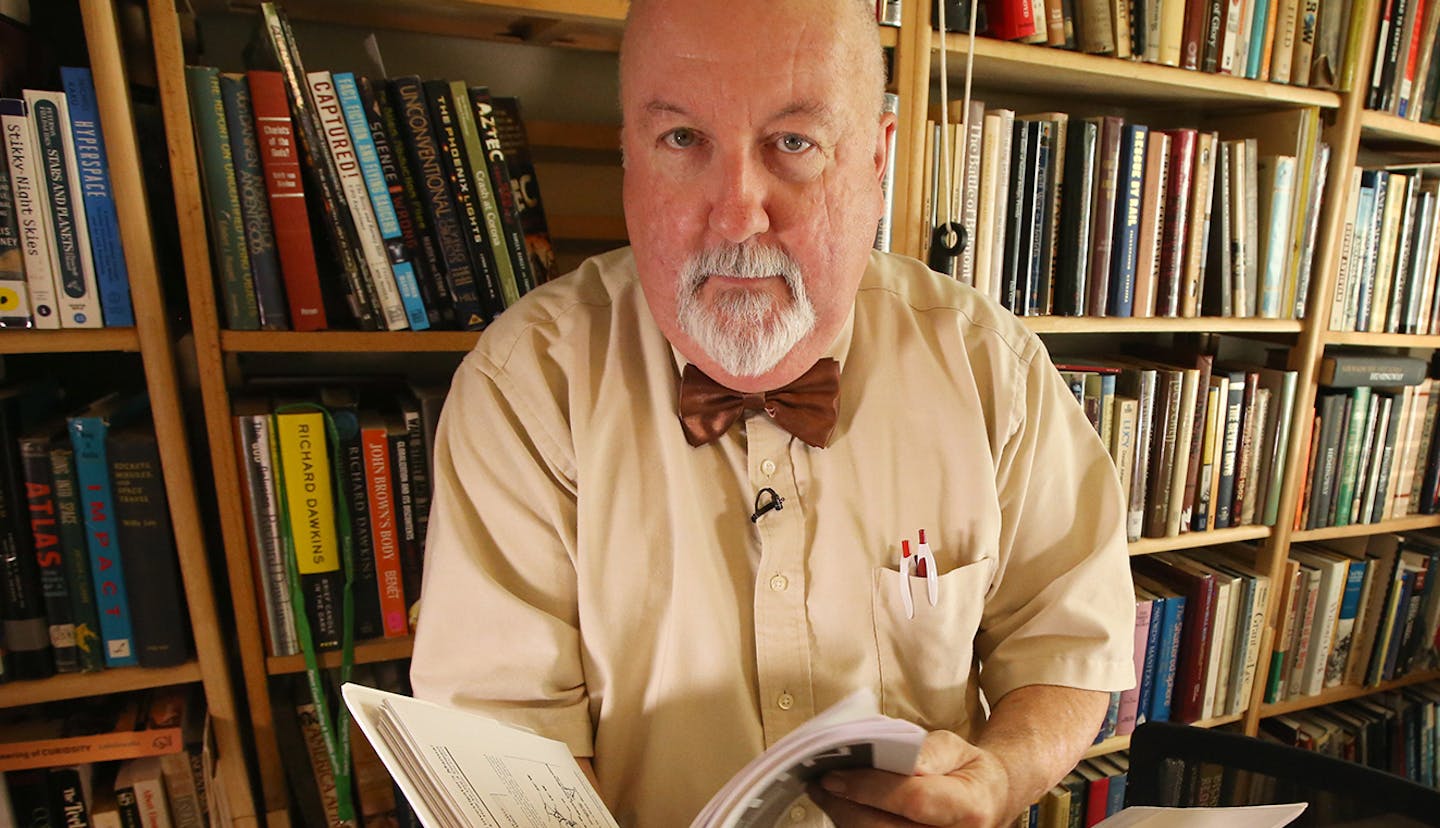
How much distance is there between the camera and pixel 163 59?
826mm

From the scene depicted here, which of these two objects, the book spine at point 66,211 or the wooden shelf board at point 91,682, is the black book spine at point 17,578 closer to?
the wooden shelf board at point 91,682

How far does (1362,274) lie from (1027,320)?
817mm

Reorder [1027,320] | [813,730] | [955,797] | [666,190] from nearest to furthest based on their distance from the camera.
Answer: [813,730] < [955,797] < [666,190] < [1027,320]

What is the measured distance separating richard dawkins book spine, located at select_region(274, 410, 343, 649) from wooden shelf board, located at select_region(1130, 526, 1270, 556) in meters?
1.32

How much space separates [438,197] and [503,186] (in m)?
0.09

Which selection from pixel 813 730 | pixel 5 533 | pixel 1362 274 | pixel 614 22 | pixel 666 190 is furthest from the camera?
pixel 1362 274

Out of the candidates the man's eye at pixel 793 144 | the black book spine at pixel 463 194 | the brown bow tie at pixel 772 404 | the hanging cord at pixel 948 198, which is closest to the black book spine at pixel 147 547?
the black book spine at pixel 463 194

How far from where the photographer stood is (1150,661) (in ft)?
4.81

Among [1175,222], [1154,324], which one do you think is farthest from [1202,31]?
[1154,324]

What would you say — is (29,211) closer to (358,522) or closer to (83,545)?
(83,545)

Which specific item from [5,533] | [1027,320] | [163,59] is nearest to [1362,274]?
[1027,320]

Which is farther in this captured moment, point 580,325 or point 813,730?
point 580,325

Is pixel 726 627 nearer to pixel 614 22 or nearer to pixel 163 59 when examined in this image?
pixel 614 22

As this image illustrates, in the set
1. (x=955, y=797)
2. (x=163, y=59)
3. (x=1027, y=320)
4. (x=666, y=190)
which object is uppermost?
(x=163, y=59)
